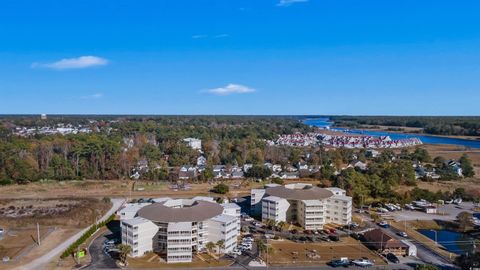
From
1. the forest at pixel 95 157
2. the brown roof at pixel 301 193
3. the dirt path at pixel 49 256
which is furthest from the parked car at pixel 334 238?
the forest at pixel 95 157

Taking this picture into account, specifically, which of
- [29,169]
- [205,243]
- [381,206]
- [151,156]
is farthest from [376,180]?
[29,169]

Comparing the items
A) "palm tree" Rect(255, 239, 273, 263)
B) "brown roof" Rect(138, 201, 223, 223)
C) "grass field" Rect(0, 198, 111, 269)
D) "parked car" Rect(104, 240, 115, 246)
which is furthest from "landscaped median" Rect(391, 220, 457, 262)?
"grass field" Rect(0, 198, 111, 269)

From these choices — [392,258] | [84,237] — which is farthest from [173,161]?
[392,258]

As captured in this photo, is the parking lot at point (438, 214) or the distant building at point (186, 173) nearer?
the parking lot at point (438, 214)

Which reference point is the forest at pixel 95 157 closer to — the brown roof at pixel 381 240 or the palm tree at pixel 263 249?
the palm tree at pixel 263 249

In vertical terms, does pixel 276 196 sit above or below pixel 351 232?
above

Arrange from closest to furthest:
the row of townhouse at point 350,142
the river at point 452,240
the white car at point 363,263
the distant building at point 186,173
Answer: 1. the white car at point 363,263
2. the river at point 452,240
3. the distant building at point 186,173
4. the row of townhouse at point 350,142

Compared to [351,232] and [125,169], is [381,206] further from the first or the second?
[125,169]

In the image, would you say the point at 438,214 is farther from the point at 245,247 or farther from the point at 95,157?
the point at 95,157
